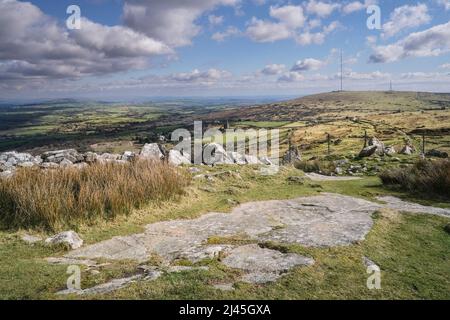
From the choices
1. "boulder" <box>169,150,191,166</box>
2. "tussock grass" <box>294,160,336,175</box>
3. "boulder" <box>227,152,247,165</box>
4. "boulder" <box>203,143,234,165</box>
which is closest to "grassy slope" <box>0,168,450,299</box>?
"boulder" <box>169,150,191,166</box>

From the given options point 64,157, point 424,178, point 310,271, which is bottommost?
point 310,271

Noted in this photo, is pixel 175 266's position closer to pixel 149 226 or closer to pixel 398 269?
pixel 149 226

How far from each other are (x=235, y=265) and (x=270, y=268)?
57 cm

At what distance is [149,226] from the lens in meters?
8.38

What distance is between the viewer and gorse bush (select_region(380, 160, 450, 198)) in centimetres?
1177

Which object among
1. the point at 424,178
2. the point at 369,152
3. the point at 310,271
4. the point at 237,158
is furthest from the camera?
the point at 369,152

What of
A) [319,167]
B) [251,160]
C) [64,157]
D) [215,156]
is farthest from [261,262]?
[319,167]

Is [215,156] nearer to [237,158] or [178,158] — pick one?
[237,158]

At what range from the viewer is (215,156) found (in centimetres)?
1739

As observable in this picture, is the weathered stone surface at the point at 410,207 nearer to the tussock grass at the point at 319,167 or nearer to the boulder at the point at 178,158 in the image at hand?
the tussock grass at the point at 319,167

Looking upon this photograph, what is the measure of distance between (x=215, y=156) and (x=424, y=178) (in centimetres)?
894

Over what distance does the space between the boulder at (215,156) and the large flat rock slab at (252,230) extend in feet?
22.4

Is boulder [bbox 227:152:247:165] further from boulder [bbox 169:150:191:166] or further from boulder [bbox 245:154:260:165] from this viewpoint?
boulder [bbox 169:150:191:166]
